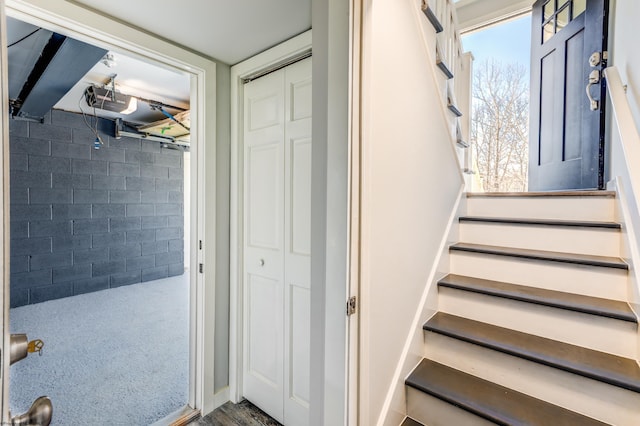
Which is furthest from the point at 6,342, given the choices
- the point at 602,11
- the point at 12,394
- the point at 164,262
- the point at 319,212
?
the point at 164,262

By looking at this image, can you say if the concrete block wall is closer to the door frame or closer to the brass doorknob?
the door frame

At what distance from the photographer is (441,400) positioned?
1.27 metres

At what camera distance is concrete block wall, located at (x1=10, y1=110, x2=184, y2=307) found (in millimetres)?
3691

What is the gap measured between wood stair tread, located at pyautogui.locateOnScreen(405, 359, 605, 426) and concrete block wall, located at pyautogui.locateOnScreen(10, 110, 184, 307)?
185 inches

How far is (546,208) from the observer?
188cm

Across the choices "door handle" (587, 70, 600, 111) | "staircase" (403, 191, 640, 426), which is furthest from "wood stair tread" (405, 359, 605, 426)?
"door handle" (587, 70, 600, 111)

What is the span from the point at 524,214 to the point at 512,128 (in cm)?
163

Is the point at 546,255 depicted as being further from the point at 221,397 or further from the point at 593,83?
the point at 221,397

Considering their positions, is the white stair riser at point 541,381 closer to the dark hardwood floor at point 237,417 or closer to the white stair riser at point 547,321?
the white stair riser at point 547,321

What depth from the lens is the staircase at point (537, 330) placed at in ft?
A: 3.76

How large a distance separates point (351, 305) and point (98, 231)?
15.4 ft

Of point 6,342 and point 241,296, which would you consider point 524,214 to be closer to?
point 241,296

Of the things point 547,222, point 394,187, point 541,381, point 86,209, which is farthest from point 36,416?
point 86,209

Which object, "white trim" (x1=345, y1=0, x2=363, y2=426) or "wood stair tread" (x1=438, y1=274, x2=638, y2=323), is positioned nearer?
"white trim" (x1=345, y1=0, x2=363, y2=426)
